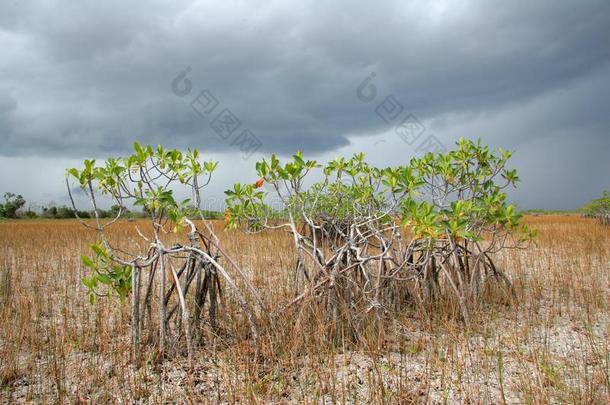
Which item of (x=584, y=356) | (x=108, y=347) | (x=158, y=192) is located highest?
(x=158, y=192)

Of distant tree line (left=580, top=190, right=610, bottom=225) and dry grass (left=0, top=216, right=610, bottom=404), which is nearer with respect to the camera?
dry grass (left=0, top=216, right=610, bottom=404)

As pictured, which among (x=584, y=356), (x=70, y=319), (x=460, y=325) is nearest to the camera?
(x=584, y=356)

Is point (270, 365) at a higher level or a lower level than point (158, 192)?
lower

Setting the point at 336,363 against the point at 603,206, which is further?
the point at 603,206

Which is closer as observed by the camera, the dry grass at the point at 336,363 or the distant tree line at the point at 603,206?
the dry grass at the point at 336,363

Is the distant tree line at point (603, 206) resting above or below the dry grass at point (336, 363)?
above

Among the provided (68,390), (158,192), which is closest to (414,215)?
(158,192)

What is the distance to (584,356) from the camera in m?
3.25

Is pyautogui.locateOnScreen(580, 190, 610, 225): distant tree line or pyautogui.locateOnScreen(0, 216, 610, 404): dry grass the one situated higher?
pyautogui.locateOnScreen(580, 190, 610, 225): distant tree line

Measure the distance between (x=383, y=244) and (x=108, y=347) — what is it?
2.59 m

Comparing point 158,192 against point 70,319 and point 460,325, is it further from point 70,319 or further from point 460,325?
point 460,325

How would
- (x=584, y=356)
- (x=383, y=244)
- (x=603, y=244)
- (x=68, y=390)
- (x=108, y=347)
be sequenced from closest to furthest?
(x=68, y=390)
(x=584, y=356)
(x=108, y=347)
(x=383, y=244)
(x=603, y=244)

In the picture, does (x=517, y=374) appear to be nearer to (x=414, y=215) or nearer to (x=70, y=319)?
(x=414, y=215)

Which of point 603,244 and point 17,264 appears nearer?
point 17,264
